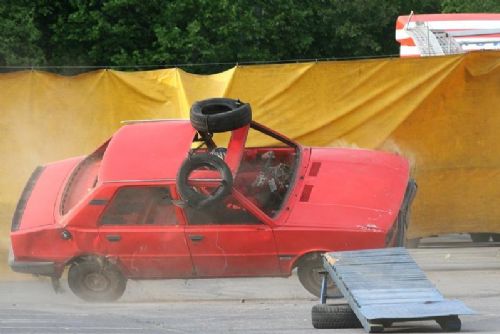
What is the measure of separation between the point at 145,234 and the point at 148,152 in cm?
91

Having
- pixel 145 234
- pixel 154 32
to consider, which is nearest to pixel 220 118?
pixel 145 234

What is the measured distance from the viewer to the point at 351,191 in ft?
36.1

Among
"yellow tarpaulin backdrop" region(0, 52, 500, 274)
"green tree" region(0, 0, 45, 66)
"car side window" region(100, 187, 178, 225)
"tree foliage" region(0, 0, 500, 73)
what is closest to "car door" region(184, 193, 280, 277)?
"car side window" region(100, 187, 178, 225)

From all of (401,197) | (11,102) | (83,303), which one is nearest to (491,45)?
(401,197)

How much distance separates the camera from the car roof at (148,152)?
1105cm

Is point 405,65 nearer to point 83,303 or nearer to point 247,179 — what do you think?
point 247,179

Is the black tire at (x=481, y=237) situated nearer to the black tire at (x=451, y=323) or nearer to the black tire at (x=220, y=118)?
the black tire at (x=220, y=118)

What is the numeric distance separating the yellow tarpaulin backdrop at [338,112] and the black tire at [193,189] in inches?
149

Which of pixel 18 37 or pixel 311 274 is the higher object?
pixel 311 274

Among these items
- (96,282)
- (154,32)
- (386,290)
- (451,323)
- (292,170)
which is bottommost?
(154,32)

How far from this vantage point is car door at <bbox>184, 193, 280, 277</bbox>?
1077cm

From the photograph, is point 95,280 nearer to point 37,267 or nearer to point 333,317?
point 37,267

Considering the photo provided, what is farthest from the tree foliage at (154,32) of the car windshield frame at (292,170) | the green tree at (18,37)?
the car windshield frame at (292,170)

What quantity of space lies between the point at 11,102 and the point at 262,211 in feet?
17.0
